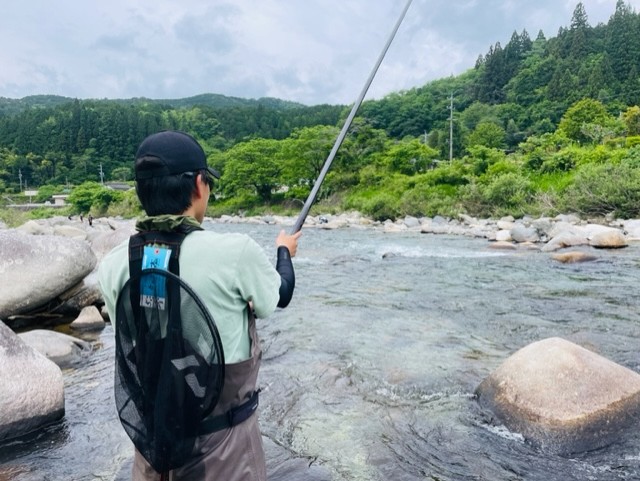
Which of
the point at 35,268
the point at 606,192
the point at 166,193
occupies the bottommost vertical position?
the point at 35,268

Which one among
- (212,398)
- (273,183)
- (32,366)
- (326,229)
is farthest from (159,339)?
(273,183)

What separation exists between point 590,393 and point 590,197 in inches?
790

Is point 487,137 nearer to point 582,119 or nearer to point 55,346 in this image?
point 582,119

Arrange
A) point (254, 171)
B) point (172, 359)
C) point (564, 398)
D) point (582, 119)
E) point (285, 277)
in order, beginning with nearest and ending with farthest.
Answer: point (172, 359), point (285, 277), point (564, 398), point (582, 119), point (254, 171)

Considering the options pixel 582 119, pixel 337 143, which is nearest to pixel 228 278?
pixel 337 143

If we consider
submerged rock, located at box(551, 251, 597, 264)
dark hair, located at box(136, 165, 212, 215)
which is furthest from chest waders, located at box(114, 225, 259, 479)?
submerged rock, located at box(551, 251, 597, 264)

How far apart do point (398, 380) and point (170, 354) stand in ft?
12.3

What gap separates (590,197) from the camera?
21203 millimetres

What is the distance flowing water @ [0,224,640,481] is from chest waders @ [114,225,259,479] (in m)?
1.81

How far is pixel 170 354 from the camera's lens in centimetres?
151

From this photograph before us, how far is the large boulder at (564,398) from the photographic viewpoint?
3564mm

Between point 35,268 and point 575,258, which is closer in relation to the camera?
point 35,268

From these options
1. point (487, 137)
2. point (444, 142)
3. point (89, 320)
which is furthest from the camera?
point (444, 142)

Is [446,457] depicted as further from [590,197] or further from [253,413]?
[590,197]
